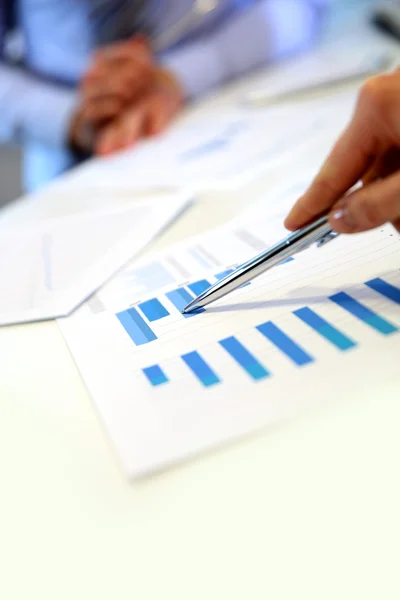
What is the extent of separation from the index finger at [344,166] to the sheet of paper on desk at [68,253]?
0.20 m

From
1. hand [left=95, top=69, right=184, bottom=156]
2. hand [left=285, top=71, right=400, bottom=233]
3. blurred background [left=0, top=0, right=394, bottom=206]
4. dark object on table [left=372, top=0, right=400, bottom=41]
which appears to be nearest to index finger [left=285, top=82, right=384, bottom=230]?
hand [left=285, top=71, right=400, bottom=233]

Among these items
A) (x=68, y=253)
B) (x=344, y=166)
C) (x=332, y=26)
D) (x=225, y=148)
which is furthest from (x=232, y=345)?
(x=332, y=26)

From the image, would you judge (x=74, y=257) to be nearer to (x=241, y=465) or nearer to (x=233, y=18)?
(x=241, y=465)

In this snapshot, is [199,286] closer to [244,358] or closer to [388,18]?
[244,358]

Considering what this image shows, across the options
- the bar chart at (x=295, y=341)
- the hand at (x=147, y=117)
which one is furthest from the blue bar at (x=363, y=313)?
the hand at (x=147, y=117)

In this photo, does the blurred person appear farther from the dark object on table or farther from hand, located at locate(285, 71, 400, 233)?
hand, located at locate(285, 71, 400, 233)

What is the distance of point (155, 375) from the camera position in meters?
0.33

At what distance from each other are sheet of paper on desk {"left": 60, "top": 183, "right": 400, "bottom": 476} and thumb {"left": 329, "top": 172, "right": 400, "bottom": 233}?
2.0 inches

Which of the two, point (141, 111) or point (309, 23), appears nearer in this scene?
point (141, 111)

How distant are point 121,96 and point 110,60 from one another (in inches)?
3.2

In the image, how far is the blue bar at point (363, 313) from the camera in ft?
1.04

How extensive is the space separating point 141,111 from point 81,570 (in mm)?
774

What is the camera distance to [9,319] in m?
0.44

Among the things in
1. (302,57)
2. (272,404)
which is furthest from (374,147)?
(302,57)
